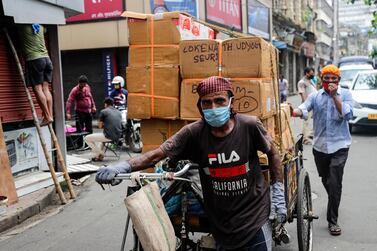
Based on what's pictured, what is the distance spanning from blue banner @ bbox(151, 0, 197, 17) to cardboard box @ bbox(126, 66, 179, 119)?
41.9 ft

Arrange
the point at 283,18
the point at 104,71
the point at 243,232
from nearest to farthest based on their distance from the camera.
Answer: the point at 243,232 → the point at 104,71 → the point at 283,18

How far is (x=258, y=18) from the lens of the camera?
28500 mm

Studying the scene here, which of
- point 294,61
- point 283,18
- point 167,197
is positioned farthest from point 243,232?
point 294,61

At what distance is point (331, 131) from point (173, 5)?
525 inches

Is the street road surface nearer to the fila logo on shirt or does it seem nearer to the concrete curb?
the concrete curb

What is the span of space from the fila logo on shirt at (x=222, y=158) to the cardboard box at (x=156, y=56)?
1.66 meters

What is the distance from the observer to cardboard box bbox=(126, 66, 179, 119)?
431 centimetres

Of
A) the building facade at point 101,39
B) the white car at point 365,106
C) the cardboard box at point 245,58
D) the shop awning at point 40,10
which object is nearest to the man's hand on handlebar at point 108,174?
the cardboard box at point 245,58

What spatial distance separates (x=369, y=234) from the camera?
521 cm

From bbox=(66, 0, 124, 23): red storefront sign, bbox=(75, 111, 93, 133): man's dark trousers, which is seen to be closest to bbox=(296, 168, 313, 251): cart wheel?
bbox=(75, 111, 93, 133): man's dark trousers

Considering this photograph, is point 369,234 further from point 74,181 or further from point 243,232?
point 74,181

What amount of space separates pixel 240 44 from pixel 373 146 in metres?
8.27

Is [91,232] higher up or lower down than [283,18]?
lower down

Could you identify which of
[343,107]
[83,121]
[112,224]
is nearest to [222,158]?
[343,107]
